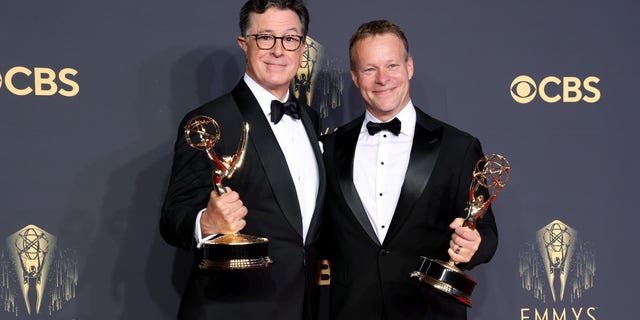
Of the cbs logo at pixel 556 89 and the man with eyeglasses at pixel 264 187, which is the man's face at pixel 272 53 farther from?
the cbs logo at pixel 556 89

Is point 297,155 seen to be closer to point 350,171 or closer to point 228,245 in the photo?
point 350,171

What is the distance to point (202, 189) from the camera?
2.07 m

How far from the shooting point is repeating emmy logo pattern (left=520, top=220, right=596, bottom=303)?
2.97 meters

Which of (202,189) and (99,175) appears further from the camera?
(99,175)

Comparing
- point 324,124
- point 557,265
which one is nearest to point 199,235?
point 324,124

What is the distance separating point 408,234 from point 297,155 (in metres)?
0.44

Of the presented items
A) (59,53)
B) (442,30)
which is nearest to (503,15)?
(442,30)

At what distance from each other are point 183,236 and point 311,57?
3.84 feet

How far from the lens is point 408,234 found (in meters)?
2.24

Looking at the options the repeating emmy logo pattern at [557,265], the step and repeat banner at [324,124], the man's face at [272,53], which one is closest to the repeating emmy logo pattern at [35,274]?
the step and repeat banner at [324,124]

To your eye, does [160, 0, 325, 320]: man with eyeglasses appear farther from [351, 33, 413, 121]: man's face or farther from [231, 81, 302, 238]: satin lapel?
[351, 33, 413, 121]: man's face

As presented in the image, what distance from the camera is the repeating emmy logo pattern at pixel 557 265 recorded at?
2973 mm

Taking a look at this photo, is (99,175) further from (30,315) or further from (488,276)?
(488,276)

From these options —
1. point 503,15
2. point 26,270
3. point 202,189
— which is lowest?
point 26,270
